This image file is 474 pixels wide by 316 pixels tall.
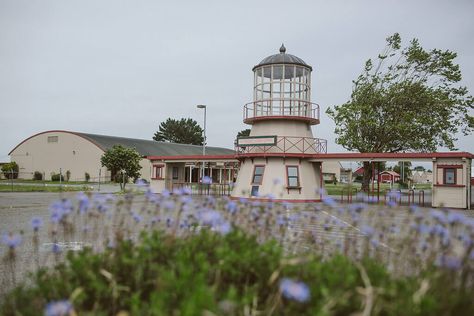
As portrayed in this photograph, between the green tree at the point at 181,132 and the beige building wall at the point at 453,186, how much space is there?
77340 millimetres

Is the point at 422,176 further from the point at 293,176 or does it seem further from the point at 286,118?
the point at 286,118

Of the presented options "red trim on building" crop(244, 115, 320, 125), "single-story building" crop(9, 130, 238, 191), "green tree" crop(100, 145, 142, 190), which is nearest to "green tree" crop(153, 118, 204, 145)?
"single-story building" crop(9, 130, 238, 191)

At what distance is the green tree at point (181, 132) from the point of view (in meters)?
97.4

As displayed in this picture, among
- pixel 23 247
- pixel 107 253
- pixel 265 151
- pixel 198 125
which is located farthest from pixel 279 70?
pixel 198 125

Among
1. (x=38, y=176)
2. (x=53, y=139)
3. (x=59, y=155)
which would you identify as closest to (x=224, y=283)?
(x=59, y=155)

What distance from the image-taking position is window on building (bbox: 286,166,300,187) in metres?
25.6

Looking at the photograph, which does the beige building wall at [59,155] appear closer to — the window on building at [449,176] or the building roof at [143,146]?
the building roof at [143,146]

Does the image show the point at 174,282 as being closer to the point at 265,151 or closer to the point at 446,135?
the point at 265,151

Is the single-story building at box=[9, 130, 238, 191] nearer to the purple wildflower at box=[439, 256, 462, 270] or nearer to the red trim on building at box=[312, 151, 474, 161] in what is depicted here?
the red trim on building at box=[312, 151, 474, 161]

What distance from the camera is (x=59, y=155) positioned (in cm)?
5941

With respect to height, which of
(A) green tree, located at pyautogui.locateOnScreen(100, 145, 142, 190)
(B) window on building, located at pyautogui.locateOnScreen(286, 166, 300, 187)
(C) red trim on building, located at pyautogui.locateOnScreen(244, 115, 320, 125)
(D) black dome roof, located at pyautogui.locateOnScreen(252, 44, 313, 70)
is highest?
(D) black dome roof, located at pyautogui.locateOnScreen(252, 44, 313, 70)

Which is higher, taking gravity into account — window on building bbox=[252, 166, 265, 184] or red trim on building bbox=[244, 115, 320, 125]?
red trim on building bbox=[244, 115, 320, 125]

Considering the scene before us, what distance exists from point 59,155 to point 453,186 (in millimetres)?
52683

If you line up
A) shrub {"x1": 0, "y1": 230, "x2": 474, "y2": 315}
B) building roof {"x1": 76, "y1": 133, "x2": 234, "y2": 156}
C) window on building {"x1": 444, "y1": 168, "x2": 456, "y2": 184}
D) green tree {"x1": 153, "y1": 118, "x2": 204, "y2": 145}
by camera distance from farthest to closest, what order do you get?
green tree {"x1": 153, "y1": 118, "x2": 204, "y2": 145}
building roof {"x1": 76, "y1": 133, "x2": 234, "y2": 156}
window on building {"x1": 444, "y1": 168, "x2": 456, "y2": 184}
shrub {"x1": 0, "y1": 230, "x2": 474, "y2": 315}
